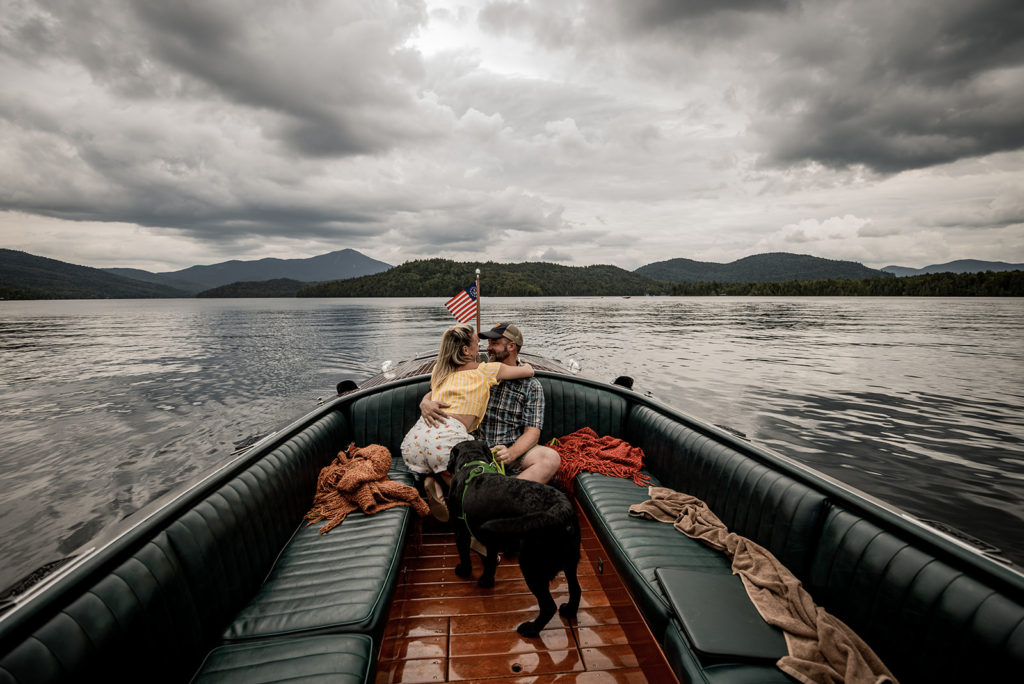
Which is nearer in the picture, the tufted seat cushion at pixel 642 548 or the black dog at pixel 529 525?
the black dog at pixel 529 525

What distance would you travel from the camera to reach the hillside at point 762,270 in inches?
5472

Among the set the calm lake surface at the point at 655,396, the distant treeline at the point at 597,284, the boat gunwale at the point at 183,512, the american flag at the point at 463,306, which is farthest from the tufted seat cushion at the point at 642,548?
the distant treeline at the point at 597,284

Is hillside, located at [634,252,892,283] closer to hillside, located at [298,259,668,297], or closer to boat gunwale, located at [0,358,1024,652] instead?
hillside, located at [298,259,668,297]

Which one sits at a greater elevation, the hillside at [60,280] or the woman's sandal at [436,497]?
the hillside at [60,280]

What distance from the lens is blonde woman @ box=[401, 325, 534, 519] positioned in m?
2.66

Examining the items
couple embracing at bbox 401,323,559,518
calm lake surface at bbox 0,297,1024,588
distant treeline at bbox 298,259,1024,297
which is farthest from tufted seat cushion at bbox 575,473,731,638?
distant treeline at bbox 298,259,1024,297

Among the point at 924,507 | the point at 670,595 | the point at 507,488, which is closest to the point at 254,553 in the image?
the point at 507,488

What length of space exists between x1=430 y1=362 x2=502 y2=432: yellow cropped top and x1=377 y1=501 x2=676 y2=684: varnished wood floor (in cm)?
103

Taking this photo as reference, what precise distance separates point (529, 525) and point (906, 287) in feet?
326

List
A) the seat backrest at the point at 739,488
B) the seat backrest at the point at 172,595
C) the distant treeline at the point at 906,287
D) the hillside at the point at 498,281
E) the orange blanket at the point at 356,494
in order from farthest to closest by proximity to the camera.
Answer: the hillside at the point at 498,281 < the distant treeline at the point at 906,287 < the orange blanket at the point at 356,494 < the seat backrest at the point at 739,488 < the seat backrest at the point at 172,595

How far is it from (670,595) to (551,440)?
2215 mm

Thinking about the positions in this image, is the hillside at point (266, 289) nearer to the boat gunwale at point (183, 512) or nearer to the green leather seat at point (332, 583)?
the green leather seat at point (332, 583)

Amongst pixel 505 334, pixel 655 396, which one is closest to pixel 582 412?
pixel 655 396

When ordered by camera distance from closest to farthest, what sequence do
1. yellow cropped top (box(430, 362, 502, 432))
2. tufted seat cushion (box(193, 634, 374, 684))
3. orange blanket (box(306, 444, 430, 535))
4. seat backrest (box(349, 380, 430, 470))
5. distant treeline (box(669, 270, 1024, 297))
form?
1. tufted seat cushion (box(193, 634, 374, 684))
2. orange blanket (box(306, 444, 430, 535))
3. yellow cropped top (box(430, 362, 502, 432))
4. seat backrest (box(349, 380, 430, 470))
5. distant treeline (box(669, 270, 1024, 297))
